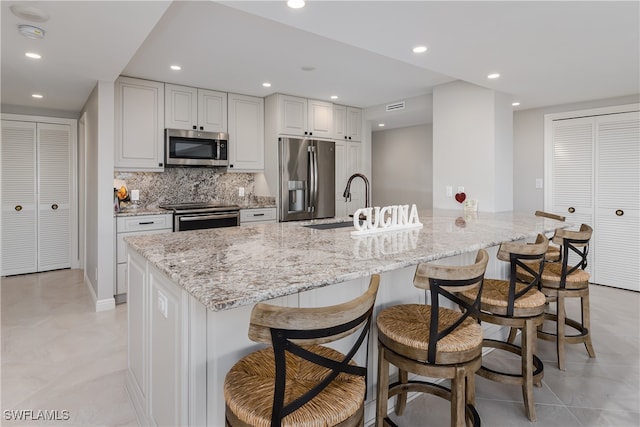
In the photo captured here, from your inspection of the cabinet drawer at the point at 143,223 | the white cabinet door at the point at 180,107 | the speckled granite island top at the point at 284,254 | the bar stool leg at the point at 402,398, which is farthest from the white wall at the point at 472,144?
the cabinet drawer at the point at 143,223

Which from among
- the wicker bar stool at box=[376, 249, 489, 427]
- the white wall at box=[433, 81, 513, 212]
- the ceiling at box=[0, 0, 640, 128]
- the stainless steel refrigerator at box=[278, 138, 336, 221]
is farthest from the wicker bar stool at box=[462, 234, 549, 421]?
the stainless steel refrigerator at box=[278, 138, 336, 221]

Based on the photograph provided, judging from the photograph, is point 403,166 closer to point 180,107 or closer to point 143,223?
point 180,107

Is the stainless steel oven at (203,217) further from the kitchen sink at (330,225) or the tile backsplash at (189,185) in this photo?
the kitchen sink at (330,225)

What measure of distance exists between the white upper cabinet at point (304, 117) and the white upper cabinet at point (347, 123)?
0.33 feet

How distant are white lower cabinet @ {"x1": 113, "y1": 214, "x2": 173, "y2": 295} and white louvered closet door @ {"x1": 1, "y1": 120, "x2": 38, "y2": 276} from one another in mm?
2246

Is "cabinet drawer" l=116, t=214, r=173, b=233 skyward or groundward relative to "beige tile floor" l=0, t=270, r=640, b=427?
skyward

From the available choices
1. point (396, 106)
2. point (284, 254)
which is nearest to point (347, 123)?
point (396, 106)

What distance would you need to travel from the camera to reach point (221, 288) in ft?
3.65

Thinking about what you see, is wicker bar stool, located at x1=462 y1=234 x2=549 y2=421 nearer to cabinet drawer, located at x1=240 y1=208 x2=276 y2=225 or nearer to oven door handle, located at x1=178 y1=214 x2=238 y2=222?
oven door handle, located at x1=178 y1=214 x2=238 y2=222

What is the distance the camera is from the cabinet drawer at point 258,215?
452 centimetres

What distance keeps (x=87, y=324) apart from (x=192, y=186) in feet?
6.90

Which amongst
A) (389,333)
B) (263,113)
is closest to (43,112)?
(263,113)

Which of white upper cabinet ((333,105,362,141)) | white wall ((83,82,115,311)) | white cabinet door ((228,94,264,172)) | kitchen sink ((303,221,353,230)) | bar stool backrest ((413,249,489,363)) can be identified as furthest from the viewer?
white upper cabinet ((333,105,362,141))

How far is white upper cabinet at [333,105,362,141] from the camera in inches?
213
